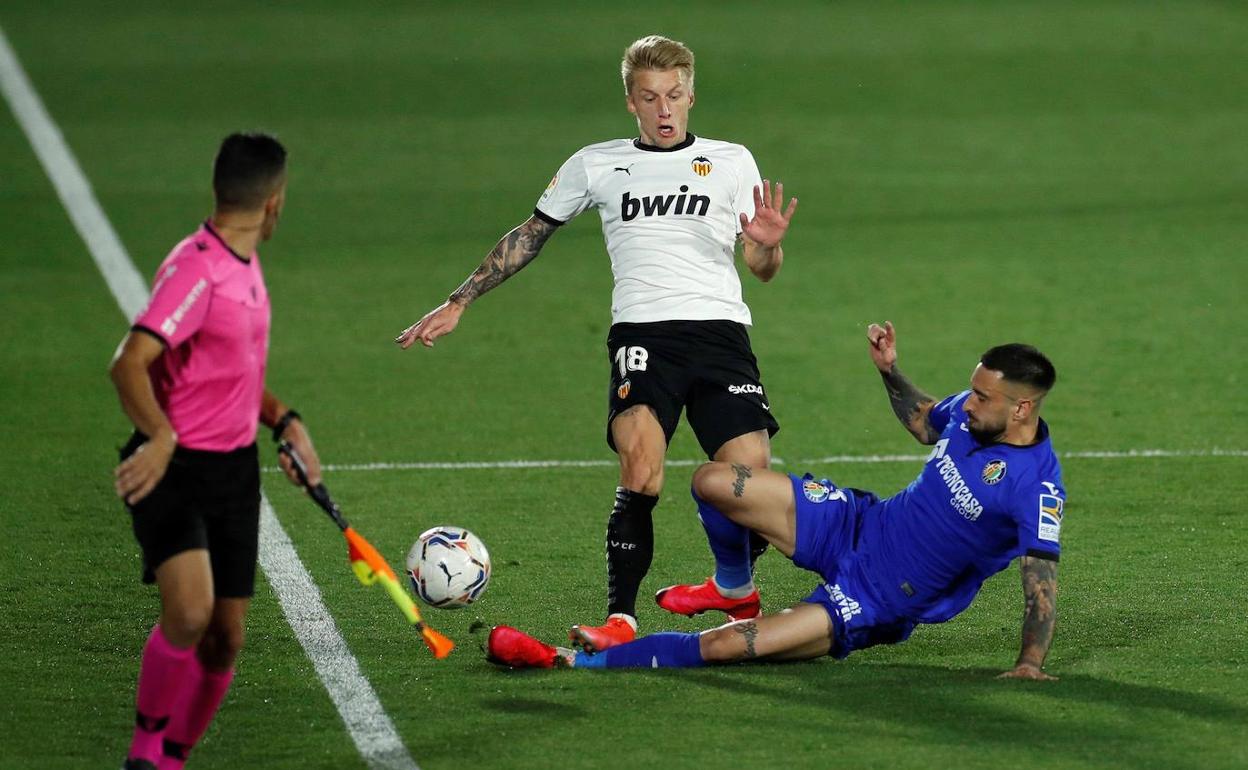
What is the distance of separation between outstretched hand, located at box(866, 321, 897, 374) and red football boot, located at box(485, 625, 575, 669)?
5.43 feet

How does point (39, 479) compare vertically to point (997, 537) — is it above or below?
below

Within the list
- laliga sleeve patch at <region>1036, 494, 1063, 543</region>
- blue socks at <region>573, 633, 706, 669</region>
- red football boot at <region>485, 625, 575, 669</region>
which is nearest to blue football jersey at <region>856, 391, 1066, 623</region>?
laliga sleeve patch at <region>1036, 494, 1063, 543</region>

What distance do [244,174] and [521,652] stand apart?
217 centimetres

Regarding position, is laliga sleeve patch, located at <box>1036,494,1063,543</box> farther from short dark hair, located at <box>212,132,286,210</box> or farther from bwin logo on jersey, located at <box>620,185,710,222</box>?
short dark hair, located at <box>212,132,286,210</box>

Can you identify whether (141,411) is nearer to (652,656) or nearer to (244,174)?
(244,174)

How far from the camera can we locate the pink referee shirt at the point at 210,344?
18.1 ft

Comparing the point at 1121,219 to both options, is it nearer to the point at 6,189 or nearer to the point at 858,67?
the point at 858,67

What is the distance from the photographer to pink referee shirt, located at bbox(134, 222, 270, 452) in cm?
551

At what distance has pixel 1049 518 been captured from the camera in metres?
6.71

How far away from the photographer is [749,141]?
20.7 m

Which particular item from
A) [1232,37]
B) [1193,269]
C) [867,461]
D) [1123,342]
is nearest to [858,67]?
[1232,37]

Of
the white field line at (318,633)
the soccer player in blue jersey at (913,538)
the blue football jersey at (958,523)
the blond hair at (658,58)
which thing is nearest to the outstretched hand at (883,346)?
the soccer player in blue jersey at (913,538)

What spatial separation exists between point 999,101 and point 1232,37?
14.3 ft

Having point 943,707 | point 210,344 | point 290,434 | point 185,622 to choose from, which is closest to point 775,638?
point 943,707
